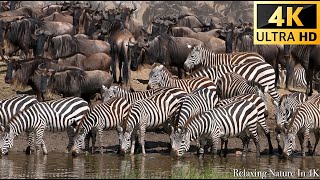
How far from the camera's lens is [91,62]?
2262 cm

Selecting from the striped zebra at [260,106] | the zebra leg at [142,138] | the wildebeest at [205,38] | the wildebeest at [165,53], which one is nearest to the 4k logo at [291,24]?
the wildebeest at [205,38]

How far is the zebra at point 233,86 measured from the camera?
20172 mm

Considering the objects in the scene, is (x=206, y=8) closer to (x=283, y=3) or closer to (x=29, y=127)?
(x=283, y=3)

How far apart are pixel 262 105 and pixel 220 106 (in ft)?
2.92

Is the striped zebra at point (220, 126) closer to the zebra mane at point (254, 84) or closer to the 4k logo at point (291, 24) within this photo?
the zebra mane at point (254, 84)

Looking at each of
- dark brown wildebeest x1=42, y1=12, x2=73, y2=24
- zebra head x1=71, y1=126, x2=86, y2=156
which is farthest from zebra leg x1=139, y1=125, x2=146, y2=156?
dark brown wildebeest x1=42, y1=12, x2=73, y2=24

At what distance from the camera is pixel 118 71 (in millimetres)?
25328

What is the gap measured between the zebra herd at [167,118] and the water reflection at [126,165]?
1.09ft

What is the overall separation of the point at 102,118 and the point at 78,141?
0.71m

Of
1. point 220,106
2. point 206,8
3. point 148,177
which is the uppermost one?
point 206,8

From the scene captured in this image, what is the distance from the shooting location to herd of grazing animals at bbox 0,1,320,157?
17.5 metres

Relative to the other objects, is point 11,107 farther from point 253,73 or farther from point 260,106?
point 253,73

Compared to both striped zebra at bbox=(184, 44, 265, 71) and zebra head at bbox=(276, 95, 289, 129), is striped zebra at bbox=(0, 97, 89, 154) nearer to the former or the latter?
zebra head at bbox=(276, 95, 289, 129)

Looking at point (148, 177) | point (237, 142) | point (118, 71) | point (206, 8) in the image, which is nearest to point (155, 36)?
point (118, 71)
